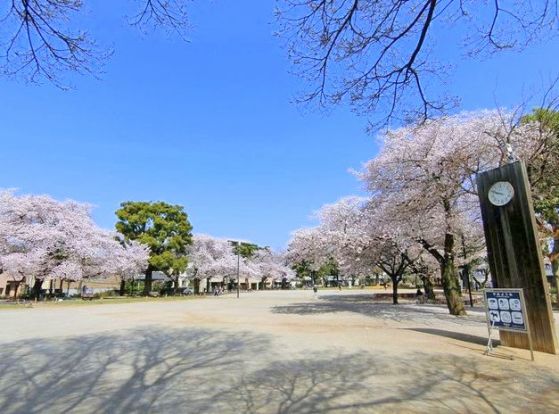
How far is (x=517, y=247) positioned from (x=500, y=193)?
114cm

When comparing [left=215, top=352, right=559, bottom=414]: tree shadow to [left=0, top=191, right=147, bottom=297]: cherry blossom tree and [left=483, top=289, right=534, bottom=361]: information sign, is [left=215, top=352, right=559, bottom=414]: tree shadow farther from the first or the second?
[left=0, top=191, right=147, bottom=297]: cherry blossom tree

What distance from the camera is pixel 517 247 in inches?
300

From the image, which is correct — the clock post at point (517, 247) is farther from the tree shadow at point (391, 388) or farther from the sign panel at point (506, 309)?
the tree shadow at point (391, 388)

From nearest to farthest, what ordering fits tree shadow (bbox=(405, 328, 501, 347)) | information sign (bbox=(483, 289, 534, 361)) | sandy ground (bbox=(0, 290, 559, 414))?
sandy ground (bbox=(0, 290, 559, 414))
information sign (bbox=(483, 289, 534, 361))
tree shadow (bbox=(405, 328, 501, 347))

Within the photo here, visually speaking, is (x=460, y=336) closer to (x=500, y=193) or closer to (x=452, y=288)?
(x=500, y=193)

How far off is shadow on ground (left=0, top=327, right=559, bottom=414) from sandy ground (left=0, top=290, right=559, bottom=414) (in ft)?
0.04

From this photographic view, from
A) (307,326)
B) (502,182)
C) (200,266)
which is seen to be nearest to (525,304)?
(502,182)

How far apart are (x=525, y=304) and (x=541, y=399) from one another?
3.01m

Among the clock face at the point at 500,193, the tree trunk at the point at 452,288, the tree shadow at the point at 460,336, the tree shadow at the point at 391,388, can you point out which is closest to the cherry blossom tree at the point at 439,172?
the tree trunk at the point at 452,288

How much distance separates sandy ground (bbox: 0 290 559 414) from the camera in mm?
4438

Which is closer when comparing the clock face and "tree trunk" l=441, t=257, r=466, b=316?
the clock face

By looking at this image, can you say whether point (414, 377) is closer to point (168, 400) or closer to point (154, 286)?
point (168, 400)

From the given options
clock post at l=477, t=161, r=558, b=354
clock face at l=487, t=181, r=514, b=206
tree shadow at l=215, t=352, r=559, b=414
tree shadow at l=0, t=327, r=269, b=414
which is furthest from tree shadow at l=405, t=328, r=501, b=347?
tree shadow at l=0, t=327, r=269, b=414

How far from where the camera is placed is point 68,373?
5.91m
